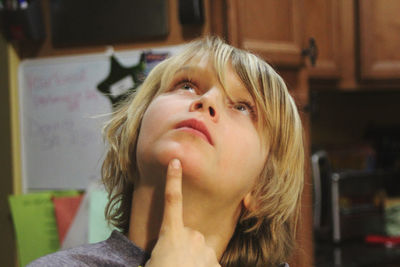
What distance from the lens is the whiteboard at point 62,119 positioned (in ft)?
5.54

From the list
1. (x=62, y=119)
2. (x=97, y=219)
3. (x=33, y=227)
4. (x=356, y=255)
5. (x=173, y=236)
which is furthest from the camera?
(x=356, y=255)

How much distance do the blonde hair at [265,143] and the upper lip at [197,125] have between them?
119mm

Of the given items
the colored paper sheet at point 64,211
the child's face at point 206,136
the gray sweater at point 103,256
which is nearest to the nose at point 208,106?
the child's face at point 206,136

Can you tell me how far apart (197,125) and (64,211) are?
1027 millimetres

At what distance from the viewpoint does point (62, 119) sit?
1742 mm

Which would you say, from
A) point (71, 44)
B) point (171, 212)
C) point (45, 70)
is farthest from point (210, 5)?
point (171, 212)

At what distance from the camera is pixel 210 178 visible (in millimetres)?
744

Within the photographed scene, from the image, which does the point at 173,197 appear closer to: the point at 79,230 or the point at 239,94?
the point at 239,94

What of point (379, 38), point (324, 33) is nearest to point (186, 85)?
point (324, 33)

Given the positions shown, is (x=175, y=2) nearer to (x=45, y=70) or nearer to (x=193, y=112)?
(x=45, y=70)

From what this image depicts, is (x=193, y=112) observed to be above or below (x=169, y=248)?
above

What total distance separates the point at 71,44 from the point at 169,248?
3.89 ft

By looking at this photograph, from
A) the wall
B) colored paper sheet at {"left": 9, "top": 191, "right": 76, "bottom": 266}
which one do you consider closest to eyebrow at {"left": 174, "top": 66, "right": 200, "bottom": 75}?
colored paper sheet at {"left": 9, "top": 191, "right": 76, "bottom": 266}

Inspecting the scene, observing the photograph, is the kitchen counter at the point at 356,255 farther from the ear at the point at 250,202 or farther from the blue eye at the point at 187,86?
the blue eye at the point at 187,86
